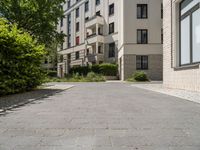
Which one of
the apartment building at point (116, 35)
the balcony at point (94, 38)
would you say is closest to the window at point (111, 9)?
the apartment building at point (116, 35)

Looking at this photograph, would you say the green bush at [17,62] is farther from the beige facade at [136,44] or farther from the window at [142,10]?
the window at [142,10]

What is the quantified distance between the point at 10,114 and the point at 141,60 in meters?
29.8

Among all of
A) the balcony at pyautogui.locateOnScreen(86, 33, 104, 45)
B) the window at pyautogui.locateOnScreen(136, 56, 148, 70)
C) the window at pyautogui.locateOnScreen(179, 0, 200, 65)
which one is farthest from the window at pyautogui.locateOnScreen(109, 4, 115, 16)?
the window at pyautogui.locateOnScreen(179, 0, 200, 65)

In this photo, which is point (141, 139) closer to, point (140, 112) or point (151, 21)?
point (140, 112)

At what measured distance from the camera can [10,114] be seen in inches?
282

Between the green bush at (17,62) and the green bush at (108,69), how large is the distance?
23.9 metres

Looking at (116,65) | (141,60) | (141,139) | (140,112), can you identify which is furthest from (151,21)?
(141,139)

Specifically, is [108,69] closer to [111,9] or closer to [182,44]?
[111,9]

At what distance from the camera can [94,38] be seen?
46344 mm

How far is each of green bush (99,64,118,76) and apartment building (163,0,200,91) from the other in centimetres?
2194

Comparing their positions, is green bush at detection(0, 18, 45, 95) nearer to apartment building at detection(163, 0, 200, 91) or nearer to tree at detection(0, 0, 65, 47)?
apartment building at detection(163, 0, 200, 91)

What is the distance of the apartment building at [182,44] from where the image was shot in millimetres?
13634

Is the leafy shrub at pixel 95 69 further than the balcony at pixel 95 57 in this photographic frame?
No

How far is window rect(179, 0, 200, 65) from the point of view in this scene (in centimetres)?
1364
